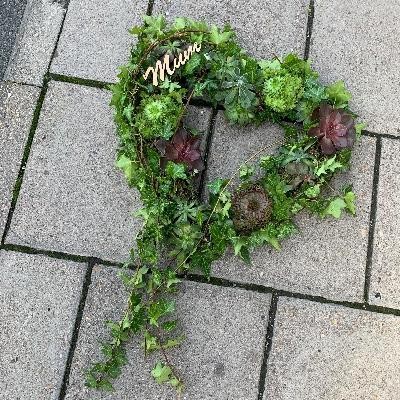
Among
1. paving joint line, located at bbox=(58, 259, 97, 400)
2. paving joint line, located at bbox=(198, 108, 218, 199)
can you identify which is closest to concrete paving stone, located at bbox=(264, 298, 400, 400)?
paving joint line, located at bbox=(198, 108, 218, 199)

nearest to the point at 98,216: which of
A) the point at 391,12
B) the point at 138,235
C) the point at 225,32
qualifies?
the point at 138,235

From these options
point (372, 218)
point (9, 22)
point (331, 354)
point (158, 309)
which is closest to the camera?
point (158, 309)

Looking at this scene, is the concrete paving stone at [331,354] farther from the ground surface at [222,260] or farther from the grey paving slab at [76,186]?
the grey paving slab at [76,186]

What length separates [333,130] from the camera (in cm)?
234

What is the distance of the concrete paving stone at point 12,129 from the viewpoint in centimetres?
257

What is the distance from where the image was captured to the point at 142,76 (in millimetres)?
2396

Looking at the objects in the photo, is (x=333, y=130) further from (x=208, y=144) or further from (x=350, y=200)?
(x=208, y=144)

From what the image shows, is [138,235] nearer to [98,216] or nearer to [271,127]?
[98,216]

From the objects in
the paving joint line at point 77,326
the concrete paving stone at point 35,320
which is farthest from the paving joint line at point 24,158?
the paving joint line at point 77,326

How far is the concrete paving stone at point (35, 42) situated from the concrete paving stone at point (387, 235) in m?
1.50

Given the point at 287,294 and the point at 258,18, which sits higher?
the point at 258,18

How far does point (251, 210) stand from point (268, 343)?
536 mm

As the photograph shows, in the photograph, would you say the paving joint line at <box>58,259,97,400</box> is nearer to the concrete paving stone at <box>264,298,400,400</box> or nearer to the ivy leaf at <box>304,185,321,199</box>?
the concrete paving stone at <box>264,298,400,400</box>

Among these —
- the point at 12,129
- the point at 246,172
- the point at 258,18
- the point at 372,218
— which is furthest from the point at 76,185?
the point at 372,218
